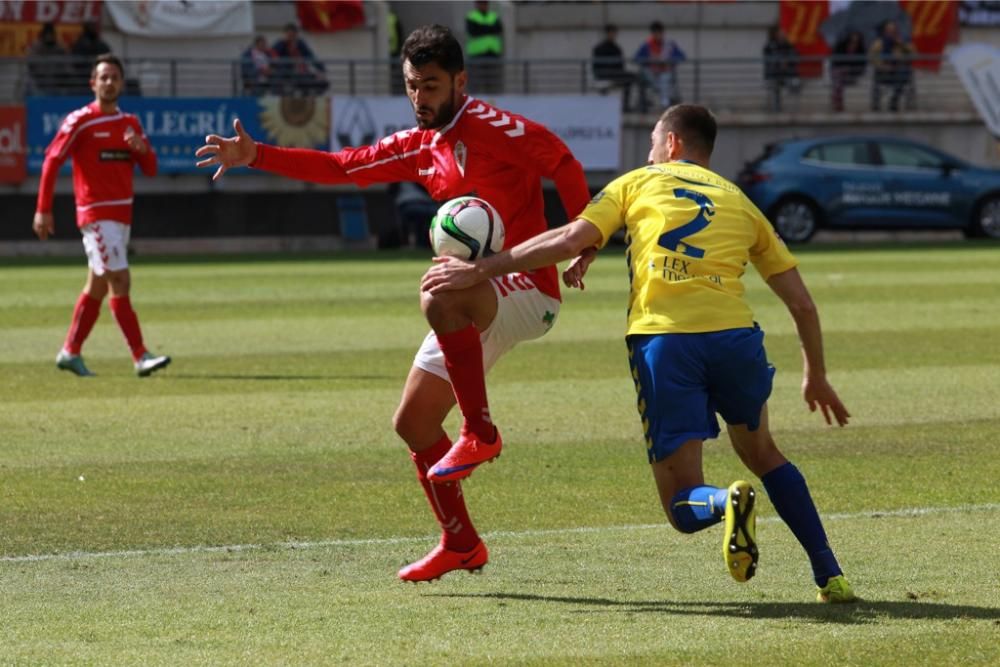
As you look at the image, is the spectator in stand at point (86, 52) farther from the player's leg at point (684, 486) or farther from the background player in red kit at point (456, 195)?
the player's leg at point (684, 486)

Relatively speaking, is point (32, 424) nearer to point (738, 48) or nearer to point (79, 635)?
point (79, 635)

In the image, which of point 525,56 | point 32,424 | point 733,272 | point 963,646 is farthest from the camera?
point 525,56

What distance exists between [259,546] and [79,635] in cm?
159

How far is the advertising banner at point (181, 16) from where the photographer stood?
107 ft

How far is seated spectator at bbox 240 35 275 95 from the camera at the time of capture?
3069 cm

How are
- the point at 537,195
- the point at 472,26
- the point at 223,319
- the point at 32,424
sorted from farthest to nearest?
1. the point at 472,26
2. the point at 223,319
3. the point at 32,424
4. the point at 537,195

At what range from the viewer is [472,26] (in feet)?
107

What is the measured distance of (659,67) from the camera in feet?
108

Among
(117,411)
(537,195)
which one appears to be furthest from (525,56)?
(537,195)

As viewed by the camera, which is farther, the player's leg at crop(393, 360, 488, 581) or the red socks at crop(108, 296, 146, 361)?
the red socks at crop(108, 296, 146, 361)

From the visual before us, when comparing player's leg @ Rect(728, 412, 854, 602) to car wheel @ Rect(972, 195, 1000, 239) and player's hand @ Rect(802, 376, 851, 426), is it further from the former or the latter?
car wheel @ Rect(972, 195, 1000, 239)

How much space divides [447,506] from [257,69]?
2490 cm

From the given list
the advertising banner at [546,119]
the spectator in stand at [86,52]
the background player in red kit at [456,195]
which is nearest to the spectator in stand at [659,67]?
the advertising banner at [546,119]

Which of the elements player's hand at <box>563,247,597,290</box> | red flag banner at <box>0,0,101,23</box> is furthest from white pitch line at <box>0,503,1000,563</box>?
red flag banner at <box>0,0,101,23</box>
